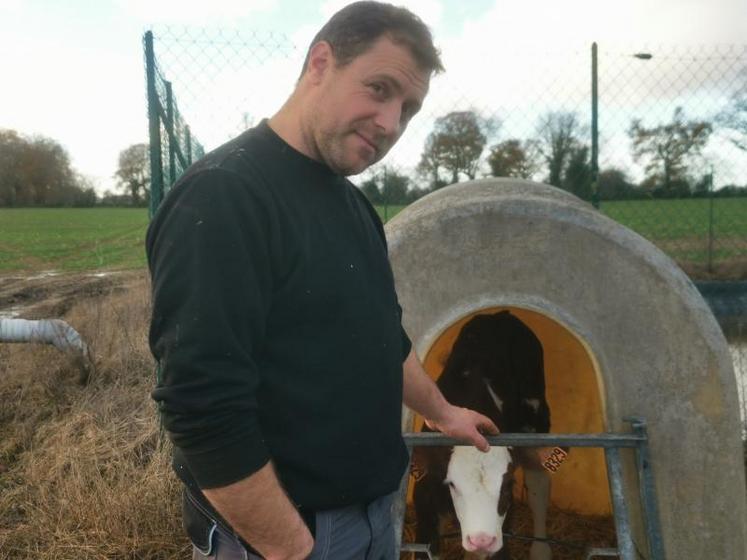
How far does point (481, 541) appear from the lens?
269cm

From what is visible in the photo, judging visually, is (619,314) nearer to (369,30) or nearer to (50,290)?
(369,30)

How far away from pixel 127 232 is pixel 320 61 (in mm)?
28830

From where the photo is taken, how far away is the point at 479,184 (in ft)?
10.5

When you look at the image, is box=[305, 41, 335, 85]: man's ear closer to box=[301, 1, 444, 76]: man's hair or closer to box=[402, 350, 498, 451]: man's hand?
box=[301, 1, 444, 76]: man's hair

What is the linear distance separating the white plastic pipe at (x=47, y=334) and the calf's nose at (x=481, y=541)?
4395 mm

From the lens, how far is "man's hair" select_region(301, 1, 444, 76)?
1518mm

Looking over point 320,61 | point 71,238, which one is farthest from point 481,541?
point 71,238

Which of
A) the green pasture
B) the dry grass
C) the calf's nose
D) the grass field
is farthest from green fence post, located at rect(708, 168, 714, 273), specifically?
the green pasture

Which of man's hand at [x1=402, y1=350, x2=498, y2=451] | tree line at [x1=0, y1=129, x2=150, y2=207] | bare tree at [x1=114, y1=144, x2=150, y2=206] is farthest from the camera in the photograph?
tree line at [x1=0, y1=129, x2=150, y2=207]

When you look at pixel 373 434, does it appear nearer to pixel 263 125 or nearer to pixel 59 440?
pixel 263 125

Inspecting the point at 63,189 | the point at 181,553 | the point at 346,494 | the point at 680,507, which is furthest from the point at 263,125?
the point at 63,189

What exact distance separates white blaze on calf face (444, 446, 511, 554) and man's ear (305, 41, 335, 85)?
175 cm

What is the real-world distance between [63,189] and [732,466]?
40159 millimetres

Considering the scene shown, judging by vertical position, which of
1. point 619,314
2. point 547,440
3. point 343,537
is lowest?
point 547,440
